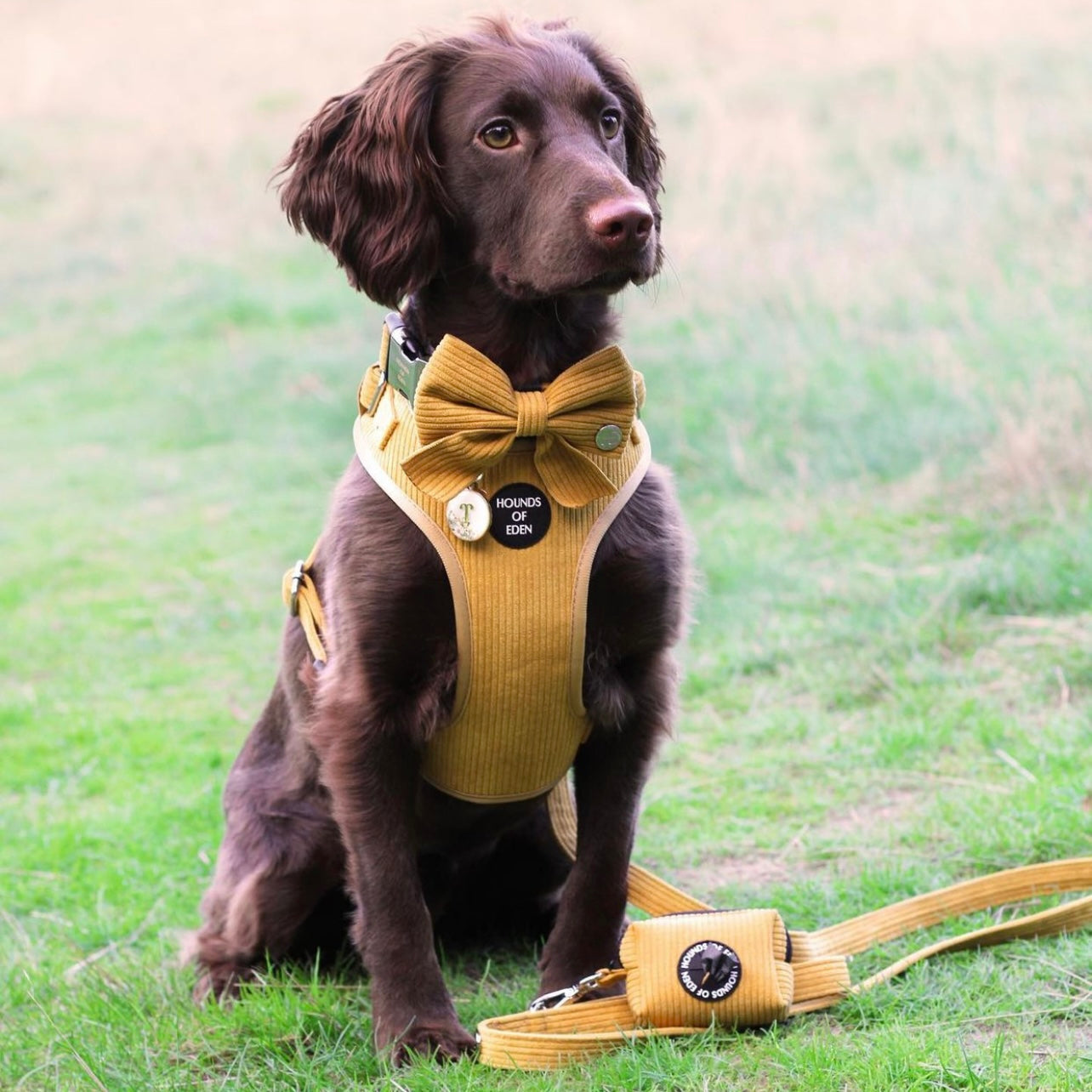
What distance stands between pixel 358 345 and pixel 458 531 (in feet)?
26.4

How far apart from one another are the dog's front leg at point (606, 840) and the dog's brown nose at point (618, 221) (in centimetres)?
80

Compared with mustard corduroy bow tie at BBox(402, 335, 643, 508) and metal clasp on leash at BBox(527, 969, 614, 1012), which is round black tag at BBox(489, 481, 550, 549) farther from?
metal clasp on leash at BBox(527, 969, 614, 1012)

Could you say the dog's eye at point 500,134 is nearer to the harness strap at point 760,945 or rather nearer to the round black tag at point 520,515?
the round black tag at point 520,515

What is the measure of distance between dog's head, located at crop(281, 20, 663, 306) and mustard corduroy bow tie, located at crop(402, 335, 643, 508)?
0.54ft

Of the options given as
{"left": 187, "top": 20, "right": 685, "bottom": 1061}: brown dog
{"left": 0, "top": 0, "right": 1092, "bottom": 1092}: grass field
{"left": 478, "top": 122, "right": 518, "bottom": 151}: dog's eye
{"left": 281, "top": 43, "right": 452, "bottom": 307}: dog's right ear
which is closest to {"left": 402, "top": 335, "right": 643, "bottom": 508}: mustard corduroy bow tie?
{"left": 187, "top": 20, "right": 685, "bottom": 1061}: brown dog

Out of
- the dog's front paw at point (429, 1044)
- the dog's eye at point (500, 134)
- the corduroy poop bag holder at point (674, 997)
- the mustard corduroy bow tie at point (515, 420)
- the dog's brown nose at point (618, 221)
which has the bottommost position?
the dog's front paw at point (429, 1044)

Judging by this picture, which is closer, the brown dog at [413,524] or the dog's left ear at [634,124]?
the brown dog at [413,524]

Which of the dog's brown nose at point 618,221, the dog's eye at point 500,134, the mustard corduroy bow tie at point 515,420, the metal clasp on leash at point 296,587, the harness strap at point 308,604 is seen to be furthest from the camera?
the metal clasp on leash at point 296,587

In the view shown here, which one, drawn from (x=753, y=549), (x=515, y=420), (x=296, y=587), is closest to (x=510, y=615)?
(x=515, y=420)

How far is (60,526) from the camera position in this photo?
846 cm

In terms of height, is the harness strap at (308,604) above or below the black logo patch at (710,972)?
Result: above

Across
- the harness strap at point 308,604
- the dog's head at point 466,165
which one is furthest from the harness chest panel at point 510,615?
the harness strap at point 308,604

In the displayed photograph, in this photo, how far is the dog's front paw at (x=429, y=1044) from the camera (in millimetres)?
2758

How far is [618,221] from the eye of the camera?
256 centimetres
